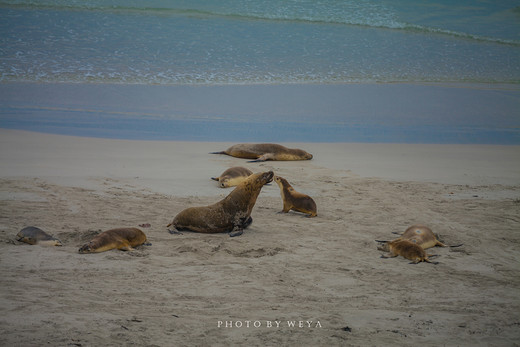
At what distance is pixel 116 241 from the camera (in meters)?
4.65

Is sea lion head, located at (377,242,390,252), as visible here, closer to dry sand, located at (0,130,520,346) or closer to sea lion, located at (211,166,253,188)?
dry sand, located at (0,130,520,346)

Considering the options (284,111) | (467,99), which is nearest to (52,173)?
(284,111)

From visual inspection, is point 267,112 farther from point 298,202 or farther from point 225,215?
point 225,215

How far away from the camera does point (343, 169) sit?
8578 mm

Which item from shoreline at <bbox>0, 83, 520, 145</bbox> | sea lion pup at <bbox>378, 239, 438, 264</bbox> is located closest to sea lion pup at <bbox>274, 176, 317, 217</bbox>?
sea lion pup at <bbox>378, 239, 438, 264</bbox>

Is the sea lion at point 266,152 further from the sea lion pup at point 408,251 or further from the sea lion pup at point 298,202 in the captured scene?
the sea lion pup at point 408,251

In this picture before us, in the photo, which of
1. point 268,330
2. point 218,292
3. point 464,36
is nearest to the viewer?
point 268,330

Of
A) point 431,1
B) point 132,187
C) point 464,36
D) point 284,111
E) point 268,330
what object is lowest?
point 268,330

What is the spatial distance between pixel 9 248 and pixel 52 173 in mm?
3105

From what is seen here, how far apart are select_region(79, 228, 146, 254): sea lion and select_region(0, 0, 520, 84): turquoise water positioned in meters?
11.4

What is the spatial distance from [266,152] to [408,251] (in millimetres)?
4699

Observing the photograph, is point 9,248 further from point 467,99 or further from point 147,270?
point 467,99

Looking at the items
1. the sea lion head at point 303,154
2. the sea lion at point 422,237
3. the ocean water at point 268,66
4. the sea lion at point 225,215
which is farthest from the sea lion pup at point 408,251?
the ocean water at point 268,66

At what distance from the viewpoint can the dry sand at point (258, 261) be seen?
10.3 ft
